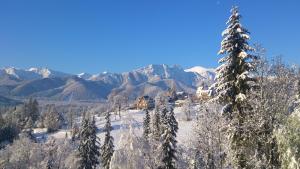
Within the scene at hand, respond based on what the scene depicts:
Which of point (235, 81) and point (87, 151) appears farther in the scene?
point (87, 151)

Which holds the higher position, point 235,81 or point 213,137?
point 235,81

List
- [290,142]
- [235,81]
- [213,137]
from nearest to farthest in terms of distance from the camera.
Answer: [290,142] → [235,81] → [213,137]

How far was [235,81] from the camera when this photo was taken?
3634 cm

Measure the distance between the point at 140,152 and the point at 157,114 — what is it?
50.6 meters

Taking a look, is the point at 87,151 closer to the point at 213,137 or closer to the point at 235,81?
the point at 213,137

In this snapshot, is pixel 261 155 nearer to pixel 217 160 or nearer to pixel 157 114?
pixel 217 160

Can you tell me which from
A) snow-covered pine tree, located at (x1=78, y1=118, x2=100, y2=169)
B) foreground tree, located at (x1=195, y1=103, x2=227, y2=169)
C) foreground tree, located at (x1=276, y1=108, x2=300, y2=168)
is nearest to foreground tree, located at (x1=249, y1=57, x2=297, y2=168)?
foreground tree, located at (x1=276, y1=108, x2=300, y2=168)

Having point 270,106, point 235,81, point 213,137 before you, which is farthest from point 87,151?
point 270,106

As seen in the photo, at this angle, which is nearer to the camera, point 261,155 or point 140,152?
point 261,155

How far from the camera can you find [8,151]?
13950cm

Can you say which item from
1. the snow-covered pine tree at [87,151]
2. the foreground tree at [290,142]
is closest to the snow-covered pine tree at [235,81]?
the foreground tree at [290,142]

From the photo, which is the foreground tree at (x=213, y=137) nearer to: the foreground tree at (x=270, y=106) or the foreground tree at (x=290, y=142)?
the foreground tree at (x=270, y=106)

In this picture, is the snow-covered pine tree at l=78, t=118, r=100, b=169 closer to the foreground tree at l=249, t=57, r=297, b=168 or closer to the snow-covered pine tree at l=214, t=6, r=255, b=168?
the snow-covered pine tree at l=214, t=6, r=255, b=168

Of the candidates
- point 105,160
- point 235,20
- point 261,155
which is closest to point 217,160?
point 261,155
